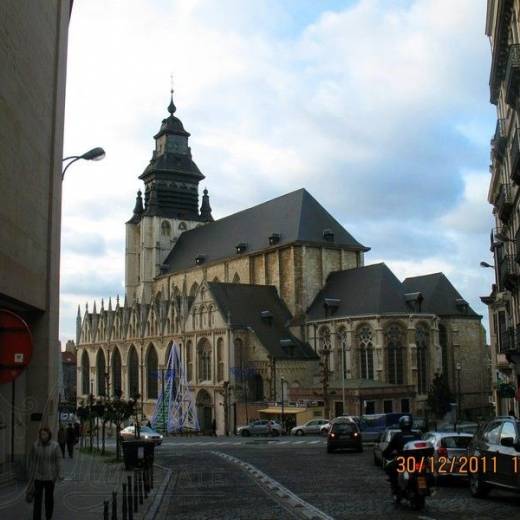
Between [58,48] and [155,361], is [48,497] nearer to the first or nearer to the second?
[58,48]

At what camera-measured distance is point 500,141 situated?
3294 centimetres

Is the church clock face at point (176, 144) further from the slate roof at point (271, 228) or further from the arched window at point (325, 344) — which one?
the arched window at point (325, 344)

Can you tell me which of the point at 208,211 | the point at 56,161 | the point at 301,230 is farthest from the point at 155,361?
the point at 56,161

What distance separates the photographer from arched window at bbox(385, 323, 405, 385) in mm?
56219

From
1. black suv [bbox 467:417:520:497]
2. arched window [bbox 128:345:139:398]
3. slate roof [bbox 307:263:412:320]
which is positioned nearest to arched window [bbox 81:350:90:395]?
arched window [bbox 128:345:139:398]

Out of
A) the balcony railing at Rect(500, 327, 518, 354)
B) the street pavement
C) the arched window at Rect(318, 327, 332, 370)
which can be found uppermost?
the arched window at Rect(318, 327, 332, 370)

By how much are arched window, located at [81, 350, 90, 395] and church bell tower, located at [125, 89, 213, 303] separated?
8747mm

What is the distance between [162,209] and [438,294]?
3573 cm

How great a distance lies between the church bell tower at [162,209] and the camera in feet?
274

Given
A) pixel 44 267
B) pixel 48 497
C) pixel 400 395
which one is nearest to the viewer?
pixel 48 497

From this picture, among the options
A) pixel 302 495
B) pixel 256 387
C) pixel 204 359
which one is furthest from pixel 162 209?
pixel 302 495

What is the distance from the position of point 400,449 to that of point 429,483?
2.72 feet

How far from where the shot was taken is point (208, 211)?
88.6m

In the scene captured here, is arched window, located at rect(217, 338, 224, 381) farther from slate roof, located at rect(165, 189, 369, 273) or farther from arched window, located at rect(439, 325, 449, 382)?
arched window, located at rect(439, 325, 449, 382)
